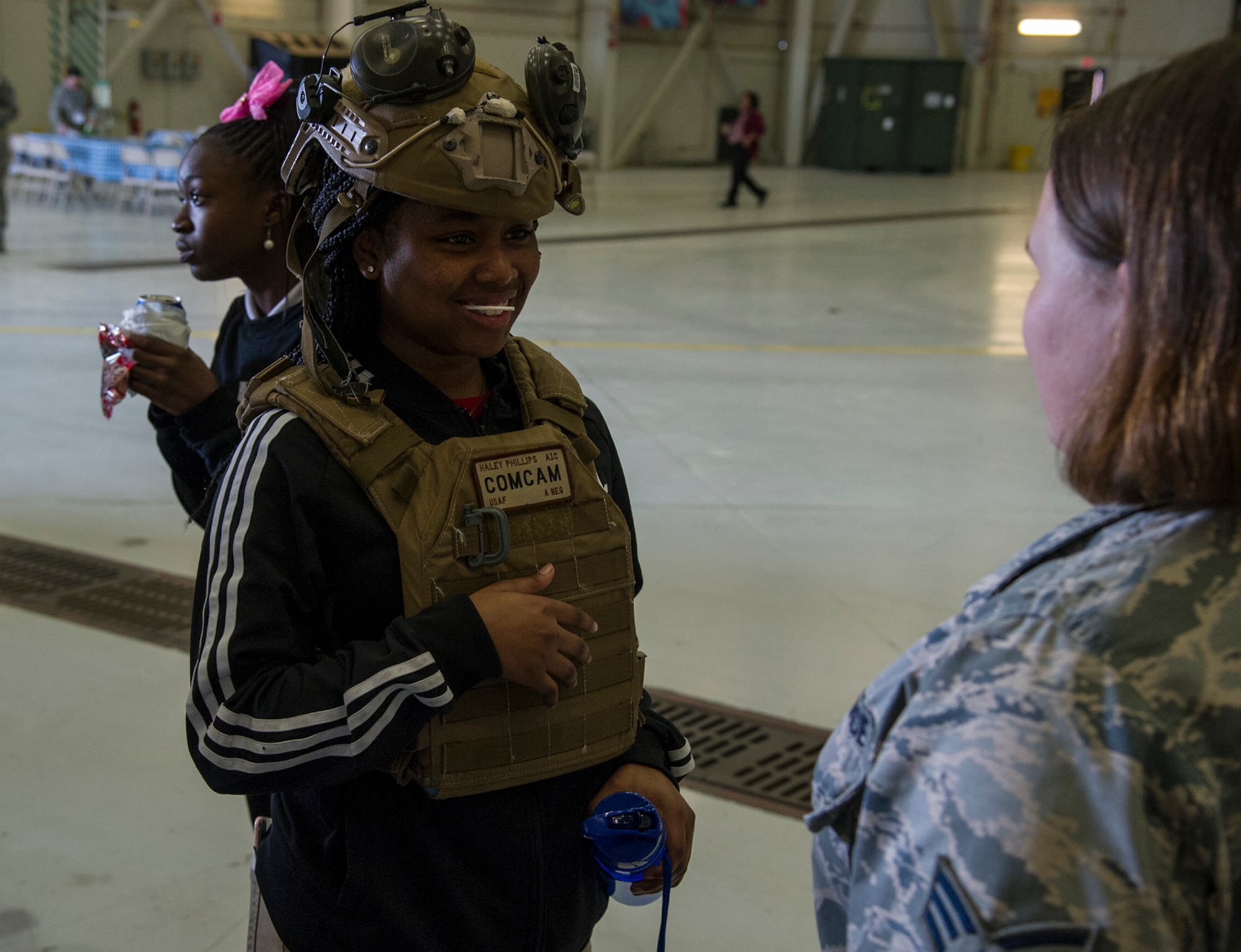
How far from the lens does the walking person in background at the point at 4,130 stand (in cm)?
1108

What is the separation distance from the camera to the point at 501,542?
1.40 meters

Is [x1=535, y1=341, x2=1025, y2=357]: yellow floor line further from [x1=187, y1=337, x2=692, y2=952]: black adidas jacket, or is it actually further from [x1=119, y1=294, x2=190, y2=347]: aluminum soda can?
[x1=187, y1=337, x2=692, y2=952]: black adidas jacket

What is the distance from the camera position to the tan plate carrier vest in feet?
4.49

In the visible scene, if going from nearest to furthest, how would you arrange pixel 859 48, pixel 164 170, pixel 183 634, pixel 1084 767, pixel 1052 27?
1. pixel 1084 767
2. pixel 183 634
3. pixel 164 170
4. pixel 1052 27
5. pixel 859 48

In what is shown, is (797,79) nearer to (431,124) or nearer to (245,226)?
(245,226)

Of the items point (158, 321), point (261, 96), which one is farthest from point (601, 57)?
point (158, 321)

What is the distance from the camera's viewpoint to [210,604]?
1326mm

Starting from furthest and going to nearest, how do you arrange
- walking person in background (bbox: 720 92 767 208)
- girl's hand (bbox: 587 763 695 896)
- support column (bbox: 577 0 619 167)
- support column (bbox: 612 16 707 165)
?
support column (bbox: 612 16 707 165) → support column (bbox: 577 0 619 167) → walking person in background (bbox: 720 92 767 208) → girl's hand (bbox: 587 763 695 896)

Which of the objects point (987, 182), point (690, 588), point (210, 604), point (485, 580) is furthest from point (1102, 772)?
point (987, 182)

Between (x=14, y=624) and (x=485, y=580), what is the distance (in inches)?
118

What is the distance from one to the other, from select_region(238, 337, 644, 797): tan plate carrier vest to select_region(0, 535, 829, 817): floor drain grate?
5.02 ft

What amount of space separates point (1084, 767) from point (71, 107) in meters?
17.7

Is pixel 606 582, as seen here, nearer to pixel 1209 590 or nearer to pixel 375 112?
pixel 375 112


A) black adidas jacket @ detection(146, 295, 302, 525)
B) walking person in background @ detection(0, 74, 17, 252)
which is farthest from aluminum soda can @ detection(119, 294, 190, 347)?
walking person in background @ detection(0, 74, 17, 252)
